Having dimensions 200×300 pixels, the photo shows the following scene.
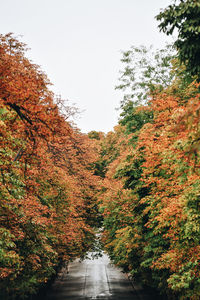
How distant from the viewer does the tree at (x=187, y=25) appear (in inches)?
298

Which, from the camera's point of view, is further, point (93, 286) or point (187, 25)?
point (93, 286)

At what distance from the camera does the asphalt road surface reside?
84.8 feet

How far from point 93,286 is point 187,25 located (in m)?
28.6

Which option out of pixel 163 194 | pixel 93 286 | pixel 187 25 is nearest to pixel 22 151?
pixel 163 194

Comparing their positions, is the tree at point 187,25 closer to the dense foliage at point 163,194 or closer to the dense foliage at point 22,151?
the dense foliage at point 163,194

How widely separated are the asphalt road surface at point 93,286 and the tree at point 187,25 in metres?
23.1

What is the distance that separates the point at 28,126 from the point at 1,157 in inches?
51.3

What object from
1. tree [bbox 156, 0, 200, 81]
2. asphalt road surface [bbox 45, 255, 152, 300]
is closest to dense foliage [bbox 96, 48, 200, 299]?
tree [bbox 156, 0, 200, 81]

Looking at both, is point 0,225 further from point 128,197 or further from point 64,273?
point 64,273

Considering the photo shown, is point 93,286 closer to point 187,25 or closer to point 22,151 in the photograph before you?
point 22,151

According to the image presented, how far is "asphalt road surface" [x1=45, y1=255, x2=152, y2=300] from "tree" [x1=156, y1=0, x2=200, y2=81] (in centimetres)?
2305

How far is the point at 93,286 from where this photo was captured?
29781mm

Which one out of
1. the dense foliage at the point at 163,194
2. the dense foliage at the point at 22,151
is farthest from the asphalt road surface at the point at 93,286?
the dense foliage at the point at 22,151

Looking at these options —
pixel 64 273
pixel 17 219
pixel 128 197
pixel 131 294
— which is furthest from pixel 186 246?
pixel 64 273
